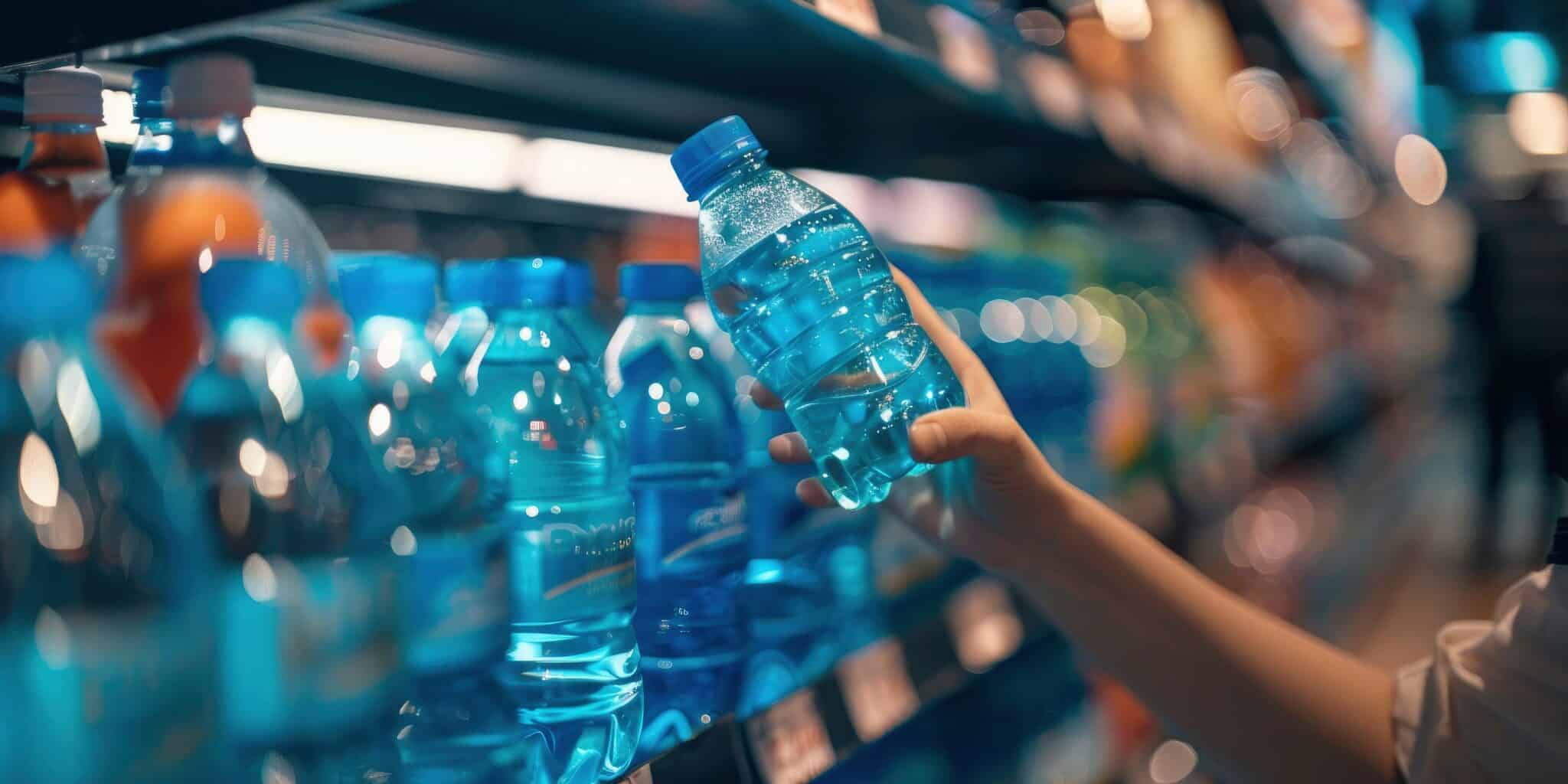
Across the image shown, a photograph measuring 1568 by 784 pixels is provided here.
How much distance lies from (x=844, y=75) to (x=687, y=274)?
1.99ft

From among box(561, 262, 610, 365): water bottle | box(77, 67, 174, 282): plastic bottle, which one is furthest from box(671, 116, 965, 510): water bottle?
box(77, 67, 174, 282): plastic bottle

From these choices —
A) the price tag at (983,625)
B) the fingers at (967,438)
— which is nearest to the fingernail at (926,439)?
the fingers at (967,438)

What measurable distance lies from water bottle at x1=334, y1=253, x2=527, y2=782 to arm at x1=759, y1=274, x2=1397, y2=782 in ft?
1.89

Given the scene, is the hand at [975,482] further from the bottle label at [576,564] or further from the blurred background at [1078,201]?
the bottle label at [576,564]

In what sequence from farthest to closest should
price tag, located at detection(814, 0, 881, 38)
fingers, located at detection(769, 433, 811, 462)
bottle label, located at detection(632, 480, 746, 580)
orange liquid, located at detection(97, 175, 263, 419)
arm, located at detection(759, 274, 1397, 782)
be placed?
arm, located at detection(759, 274, 1397, 782) < fingers, located at detection(769, 433, 811, 462) < bottle label, located at detection(632, 480, 746, 580) < price tag, located at detection(814, 0, 881, 38) < orange liquid, located at detection(97, 175, 263, 419)

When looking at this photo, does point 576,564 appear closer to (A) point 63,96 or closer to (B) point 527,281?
(B) point 527,281

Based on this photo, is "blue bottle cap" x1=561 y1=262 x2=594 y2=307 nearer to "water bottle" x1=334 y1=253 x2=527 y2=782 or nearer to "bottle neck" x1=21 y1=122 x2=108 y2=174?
"water bottle" x1=334 y1=253 x2=527 y2=782

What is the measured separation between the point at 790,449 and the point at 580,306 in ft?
0.90

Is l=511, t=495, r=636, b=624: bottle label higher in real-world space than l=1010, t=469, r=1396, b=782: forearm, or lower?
higher

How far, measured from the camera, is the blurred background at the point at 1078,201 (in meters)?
1.18

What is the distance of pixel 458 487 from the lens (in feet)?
2.44

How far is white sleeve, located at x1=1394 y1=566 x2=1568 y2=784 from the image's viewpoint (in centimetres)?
108

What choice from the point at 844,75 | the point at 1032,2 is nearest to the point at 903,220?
the point at 844,75

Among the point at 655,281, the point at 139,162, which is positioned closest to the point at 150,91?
the point at 139,162
